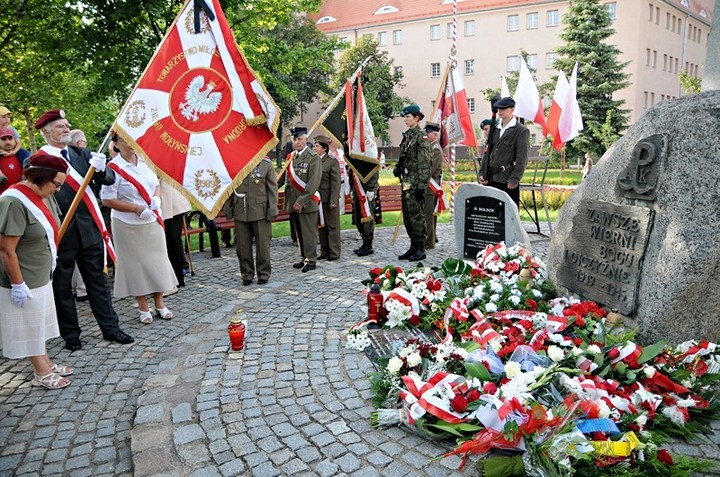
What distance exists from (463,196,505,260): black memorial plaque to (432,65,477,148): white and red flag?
10.1 ft

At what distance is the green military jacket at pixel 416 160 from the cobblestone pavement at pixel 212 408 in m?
2.93

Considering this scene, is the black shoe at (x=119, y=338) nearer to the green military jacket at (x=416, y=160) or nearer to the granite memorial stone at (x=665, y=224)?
the granite memorial stone at (x=665, y=224)

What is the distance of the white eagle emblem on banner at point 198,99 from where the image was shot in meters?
4.50

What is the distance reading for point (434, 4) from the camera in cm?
5122

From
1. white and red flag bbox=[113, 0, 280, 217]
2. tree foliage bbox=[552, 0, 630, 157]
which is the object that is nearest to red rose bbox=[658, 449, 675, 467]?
white and red flag bbox=[113, 0, 280, 217]

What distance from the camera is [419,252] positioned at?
8.44 meters

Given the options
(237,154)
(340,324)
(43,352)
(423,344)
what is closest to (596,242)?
(423,344)

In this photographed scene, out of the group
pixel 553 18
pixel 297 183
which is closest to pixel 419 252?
pixel 297 183

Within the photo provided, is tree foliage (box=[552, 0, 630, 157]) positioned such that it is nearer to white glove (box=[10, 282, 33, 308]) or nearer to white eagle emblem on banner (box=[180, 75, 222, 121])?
white eagle emblem on banner (box=[180, 75, 222, 121])

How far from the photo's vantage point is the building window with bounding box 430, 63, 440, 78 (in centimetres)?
5130

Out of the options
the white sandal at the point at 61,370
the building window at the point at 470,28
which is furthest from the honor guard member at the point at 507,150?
the building window at the point at 470,28

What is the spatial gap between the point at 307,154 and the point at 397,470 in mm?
5767

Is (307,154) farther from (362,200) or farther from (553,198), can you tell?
(553,198)

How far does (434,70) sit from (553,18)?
11.6m
